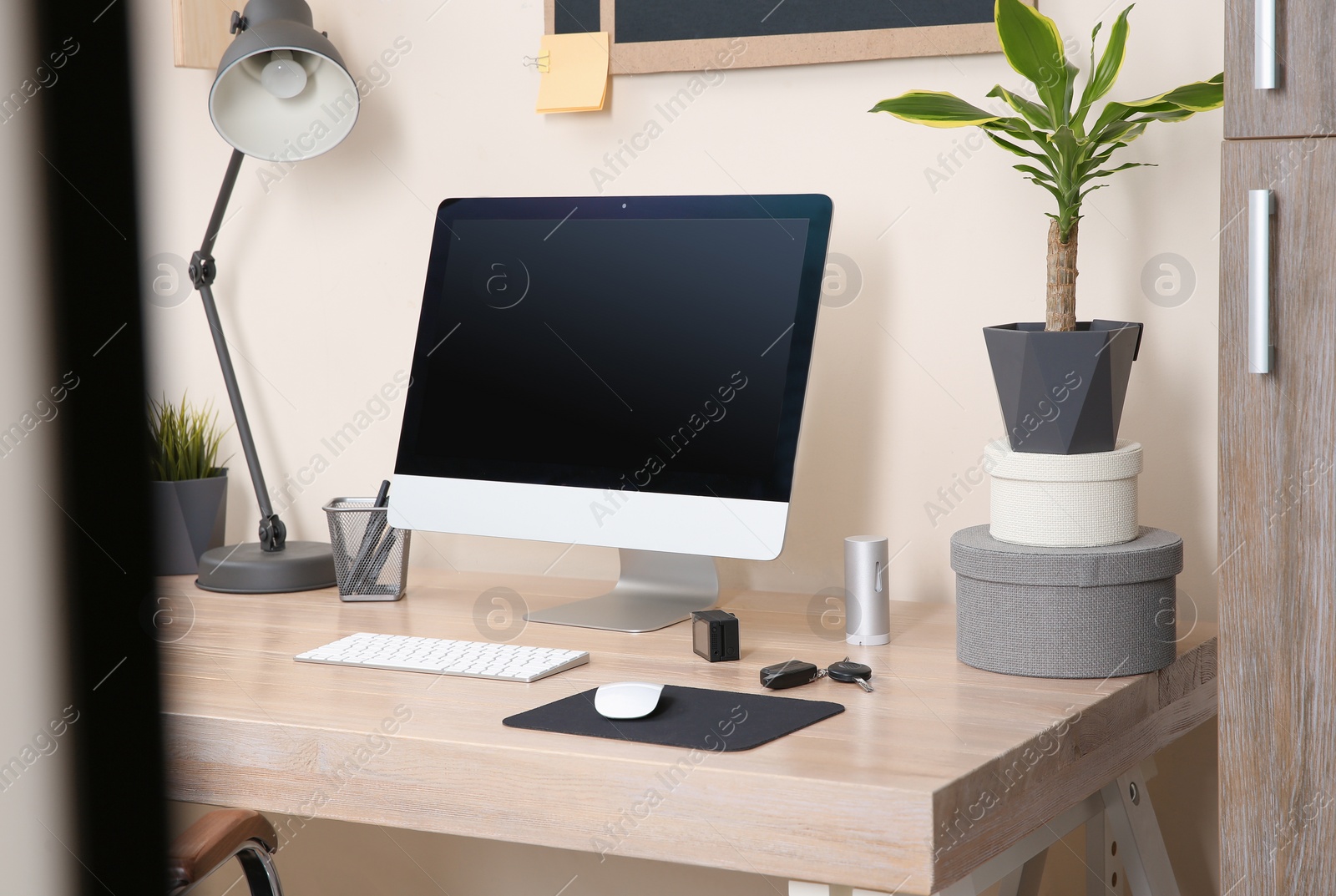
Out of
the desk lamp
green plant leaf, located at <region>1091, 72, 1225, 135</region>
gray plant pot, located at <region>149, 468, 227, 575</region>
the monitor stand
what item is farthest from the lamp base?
green plant leaf, located at <region>1091, 72, 1225, 135</region>

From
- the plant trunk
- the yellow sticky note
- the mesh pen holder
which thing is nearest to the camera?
the plant trunk

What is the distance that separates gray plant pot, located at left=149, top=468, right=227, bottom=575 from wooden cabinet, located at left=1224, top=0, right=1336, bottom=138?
144cm

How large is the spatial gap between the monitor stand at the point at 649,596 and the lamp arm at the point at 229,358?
446mm

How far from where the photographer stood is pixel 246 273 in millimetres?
1937

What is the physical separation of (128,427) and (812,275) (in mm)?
1032

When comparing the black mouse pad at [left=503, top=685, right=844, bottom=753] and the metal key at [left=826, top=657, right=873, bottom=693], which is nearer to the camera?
the black mouse pad at [left=503, top=685, right=844, bottom=753]

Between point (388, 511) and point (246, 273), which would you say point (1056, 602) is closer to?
point (388, 511)

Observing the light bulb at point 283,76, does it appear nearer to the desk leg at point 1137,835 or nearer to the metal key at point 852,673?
the metal key at point 852,673

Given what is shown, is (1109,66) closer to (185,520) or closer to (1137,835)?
(1137,835)

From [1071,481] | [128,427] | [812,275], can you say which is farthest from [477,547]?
[128,427]

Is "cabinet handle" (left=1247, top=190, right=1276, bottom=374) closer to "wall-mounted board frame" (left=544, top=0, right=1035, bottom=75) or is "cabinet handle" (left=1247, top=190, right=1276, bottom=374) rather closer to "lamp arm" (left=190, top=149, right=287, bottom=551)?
"wall-mounted board frame" (left=544, top=0, right=1035, bottom=75)

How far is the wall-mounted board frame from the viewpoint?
1.47 metres

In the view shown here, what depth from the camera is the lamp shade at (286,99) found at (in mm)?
1655

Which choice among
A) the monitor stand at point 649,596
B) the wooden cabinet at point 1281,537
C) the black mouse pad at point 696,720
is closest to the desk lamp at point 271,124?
the monitor stand at point 649,596
